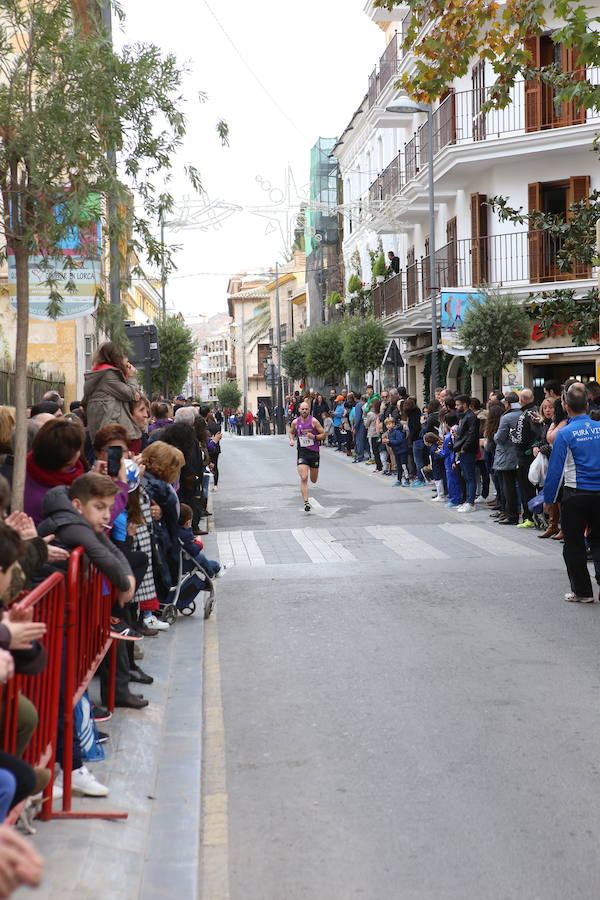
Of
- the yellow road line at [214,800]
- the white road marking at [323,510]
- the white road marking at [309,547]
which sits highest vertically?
the white road marking at [323,510]

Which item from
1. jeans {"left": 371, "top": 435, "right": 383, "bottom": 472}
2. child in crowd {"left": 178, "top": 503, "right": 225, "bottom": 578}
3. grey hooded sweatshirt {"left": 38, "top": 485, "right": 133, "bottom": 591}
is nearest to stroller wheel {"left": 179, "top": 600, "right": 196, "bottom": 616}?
child in crowd {"left": 178, "top": 503, "right": 225, "bottom": 578}

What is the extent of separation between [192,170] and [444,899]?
5.21 meters

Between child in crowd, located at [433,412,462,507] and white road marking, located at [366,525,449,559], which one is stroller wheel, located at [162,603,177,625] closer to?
white road marking, located at [366,525,449,559]

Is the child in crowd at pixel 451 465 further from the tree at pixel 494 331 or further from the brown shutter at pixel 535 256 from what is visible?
the brown shutter at pixel 535 256

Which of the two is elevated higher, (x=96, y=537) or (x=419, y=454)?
(x=96, y=537)

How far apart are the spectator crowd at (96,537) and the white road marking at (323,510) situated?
5999mm

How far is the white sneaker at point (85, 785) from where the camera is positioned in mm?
5168

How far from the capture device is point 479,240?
30016mm

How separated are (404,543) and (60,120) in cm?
903

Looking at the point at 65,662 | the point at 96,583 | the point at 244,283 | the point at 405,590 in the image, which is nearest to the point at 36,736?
the point at 65,662

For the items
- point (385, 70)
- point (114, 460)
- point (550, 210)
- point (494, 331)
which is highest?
point (385, 70)

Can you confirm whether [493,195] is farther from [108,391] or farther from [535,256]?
[108,391]

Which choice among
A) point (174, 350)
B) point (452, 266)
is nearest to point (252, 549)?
point (452, 266)

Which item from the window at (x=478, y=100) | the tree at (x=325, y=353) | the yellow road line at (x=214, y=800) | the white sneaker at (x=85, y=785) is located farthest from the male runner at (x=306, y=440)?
the tree at (x=325, y=353)
